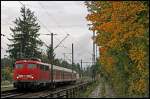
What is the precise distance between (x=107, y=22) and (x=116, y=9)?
3.71 meters

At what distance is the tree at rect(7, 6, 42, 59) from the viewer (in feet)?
389

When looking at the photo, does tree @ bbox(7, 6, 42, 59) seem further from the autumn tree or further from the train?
the autumn tree

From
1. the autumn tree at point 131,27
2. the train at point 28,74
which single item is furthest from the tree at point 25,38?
the autumn tree at point 131,27

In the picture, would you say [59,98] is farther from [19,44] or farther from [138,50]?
[19,44]

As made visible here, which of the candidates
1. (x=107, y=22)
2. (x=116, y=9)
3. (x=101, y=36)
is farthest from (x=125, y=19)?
(x=101, y=36)

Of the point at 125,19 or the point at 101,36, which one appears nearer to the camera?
the point at 125,19

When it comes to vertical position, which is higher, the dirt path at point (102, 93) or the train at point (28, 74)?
the train at point (28, 74)

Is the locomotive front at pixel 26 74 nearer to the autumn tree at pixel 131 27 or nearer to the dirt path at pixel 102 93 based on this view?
the dirt path at pixel 102 93

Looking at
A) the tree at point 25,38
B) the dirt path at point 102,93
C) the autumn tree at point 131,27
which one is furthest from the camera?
the tree at point 25,38

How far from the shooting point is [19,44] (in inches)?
4683

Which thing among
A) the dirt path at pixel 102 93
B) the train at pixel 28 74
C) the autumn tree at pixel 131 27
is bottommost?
the dirt path at pixel 102 93

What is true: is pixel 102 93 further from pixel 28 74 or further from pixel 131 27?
pixel 28 74

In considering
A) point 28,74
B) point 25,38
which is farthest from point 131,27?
point 25,38

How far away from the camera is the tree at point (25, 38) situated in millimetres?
118562
